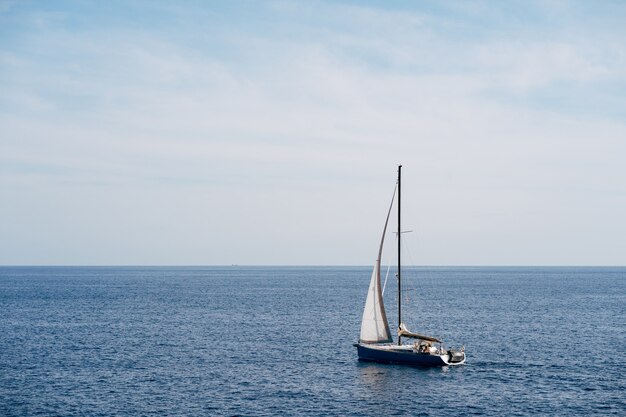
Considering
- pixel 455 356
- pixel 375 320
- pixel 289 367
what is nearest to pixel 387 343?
pixel 375 320

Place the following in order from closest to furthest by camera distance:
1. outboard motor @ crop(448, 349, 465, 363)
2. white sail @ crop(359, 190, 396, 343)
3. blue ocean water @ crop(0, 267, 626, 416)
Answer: blue ocean water @ crop(0, 267, 626, 416) → outboard motor @ crop(448, 349, 465, 363) → white sail @ crop(359, 190, 396, 343)

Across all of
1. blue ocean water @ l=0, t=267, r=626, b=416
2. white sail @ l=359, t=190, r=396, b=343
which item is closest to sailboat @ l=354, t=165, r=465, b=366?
white sail @ l=359, t=190, r=396, b=343

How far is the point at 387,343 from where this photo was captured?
245 feet

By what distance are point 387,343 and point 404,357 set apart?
3.90m

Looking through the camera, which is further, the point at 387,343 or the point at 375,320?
the point at 387,343

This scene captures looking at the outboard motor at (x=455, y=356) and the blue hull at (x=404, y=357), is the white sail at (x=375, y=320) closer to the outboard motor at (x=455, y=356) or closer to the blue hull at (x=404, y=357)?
the blue hull at (x=404, y=357)

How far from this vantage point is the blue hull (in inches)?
2778

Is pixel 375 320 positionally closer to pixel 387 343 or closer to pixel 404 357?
pixel 387 343

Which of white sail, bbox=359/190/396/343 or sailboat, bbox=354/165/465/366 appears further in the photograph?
white sail, bbox=359/190/396/343

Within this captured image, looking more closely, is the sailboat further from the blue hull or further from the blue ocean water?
the blue ocean water

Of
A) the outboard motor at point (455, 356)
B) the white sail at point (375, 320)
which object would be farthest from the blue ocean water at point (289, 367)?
the white sail at point (375, 320)

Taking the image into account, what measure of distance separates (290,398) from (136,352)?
31.7 m

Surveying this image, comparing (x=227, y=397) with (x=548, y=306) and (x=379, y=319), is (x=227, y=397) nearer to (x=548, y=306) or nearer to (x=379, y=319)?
(x=379, y=319)

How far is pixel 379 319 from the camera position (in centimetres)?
7319
